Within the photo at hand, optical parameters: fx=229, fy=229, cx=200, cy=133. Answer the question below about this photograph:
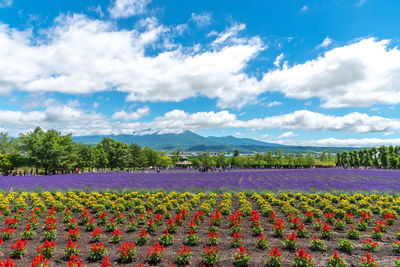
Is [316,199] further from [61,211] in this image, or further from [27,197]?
[27,197]

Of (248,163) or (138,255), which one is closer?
(138,255)

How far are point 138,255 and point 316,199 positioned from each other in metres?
13.8

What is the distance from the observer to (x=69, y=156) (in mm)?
51344

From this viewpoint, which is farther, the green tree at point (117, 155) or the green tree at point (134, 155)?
the green tree at point (134, 155)

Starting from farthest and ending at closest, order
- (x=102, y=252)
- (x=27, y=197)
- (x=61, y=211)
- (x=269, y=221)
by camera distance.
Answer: (x=27, y=197) < (x=61, y=211) < (x=269, y=221) < (x=102, y=252)

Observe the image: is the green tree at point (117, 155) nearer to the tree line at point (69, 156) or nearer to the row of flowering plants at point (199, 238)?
the tree line at point (69, 156)

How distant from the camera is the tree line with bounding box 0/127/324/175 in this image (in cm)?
4500

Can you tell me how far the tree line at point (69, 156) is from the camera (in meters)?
45.0

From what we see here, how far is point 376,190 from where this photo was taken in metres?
20.0

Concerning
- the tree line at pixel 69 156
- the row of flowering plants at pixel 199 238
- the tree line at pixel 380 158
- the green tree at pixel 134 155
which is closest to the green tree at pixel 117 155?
the tree line at pixel 69 156

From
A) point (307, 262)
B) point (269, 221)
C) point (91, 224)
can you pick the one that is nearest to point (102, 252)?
point (91, 224)

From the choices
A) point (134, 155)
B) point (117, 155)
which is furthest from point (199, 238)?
point (134, 155)

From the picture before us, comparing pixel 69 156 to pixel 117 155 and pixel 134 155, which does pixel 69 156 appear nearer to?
pixel 117 155

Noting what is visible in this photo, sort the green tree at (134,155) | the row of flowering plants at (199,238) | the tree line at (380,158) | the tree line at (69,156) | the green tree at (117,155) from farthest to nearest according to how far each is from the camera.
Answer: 1. the green tree at (134,155)
2. the tree line at (380,158)
3. the green tree at (117,155)
4. the tree line at (69,156)
5. the row of flowering plants at (199,238)
